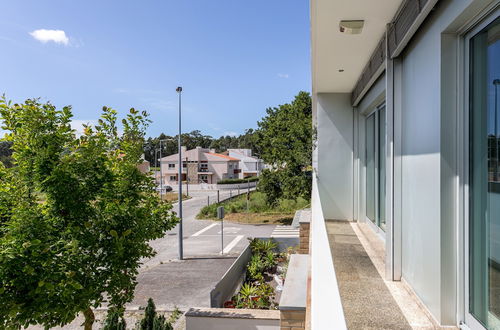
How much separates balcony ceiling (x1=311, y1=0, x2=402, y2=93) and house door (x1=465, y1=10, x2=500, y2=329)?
1.23 m

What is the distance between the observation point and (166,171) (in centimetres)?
5753

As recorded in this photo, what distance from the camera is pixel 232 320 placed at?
21.7 feet

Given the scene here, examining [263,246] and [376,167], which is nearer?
[376,167]

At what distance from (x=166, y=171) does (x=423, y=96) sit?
57.0 meters

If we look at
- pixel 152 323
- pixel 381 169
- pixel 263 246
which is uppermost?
pixel 381 169

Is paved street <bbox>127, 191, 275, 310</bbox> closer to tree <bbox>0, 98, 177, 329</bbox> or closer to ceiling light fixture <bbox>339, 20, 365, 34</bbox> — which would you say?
tree <bbox>0, 98, 177, 329</bbox>

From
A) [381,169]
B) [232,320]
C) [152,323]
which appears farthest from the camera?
[232,320]

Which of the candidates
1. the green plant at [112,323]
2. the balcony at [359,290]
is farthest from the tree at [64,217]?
the balcony at [359,290]

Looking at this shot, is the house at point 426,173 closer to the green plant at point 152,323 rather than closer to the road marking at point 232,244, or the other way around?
the green plant at point 152,323

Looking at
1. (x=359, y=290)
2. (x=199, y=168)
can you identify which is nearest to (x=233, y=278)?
(x=359, y=290)

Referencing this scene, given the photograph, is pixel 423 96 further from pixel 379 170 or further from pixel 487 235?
pixel 379 170

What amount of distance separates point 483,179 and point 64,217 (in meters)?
5.46

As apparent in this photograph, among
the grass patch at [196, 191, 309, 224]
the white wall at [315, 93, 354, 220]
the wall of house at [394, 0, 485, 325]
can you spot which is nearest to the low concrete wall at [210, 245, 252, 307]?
the white wall at [315, 93, 354, 220]

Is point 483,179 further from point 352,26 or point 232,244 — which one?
point 232,244
